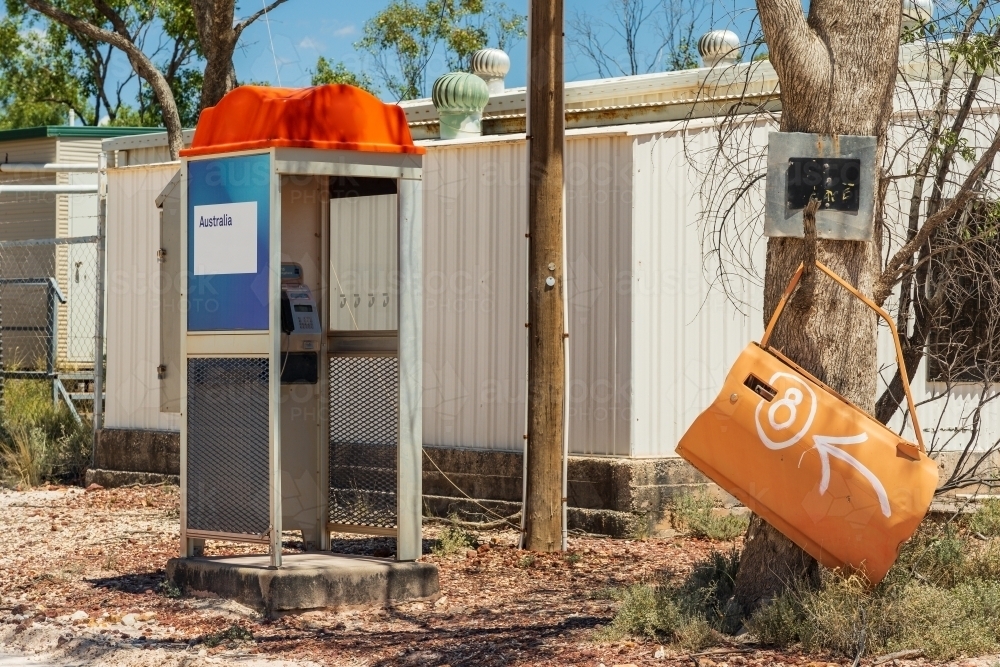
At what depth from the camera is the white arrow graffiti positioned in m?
6.09

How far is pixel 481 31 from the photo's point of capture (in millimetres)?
40438

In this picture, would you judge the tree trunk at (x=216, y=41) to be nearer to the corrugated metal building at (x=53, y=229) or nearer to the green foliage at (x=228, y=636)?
the corrugated metal building at (x=53, y=229)

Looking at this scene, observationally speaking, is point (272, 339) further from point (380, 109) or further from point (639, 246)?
point (639, 246)

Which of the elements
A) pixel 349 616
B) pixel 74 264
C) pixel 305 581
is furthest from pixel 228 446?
pixel 74 264

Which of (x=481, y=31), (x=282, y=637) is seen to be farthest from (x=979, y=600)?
(x=481, y=31)

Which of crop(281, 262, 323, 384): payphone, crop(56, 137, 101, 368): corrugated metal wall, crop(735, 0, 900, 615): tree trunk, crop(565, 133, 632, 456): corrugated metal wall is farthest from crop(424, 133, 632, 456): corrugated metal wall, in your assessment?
crop(56, 137, 101, 368): corrugated metal wall

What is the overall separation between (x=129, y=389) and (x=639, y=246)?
5961mm

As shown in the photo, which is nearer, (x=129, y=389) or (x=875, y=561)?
(x=875, y=561)

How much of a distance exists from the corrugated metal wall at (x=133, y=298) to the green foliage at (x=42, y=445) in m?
0.78

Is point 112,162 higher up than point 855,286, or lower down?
higher up

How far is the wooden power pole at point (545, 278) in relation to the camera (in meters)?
9.38

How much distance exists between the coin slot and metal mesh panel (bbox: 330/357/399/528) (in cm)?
302

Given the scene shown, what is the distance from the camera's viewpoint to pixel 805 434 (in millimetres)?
6156

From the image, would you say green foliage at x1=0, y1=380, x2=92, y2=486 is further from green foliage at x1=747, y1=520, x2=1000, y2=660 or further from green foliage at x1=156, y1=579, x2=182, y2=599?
green foliage at x1=747, y1=520, x2=1000, y2=660
